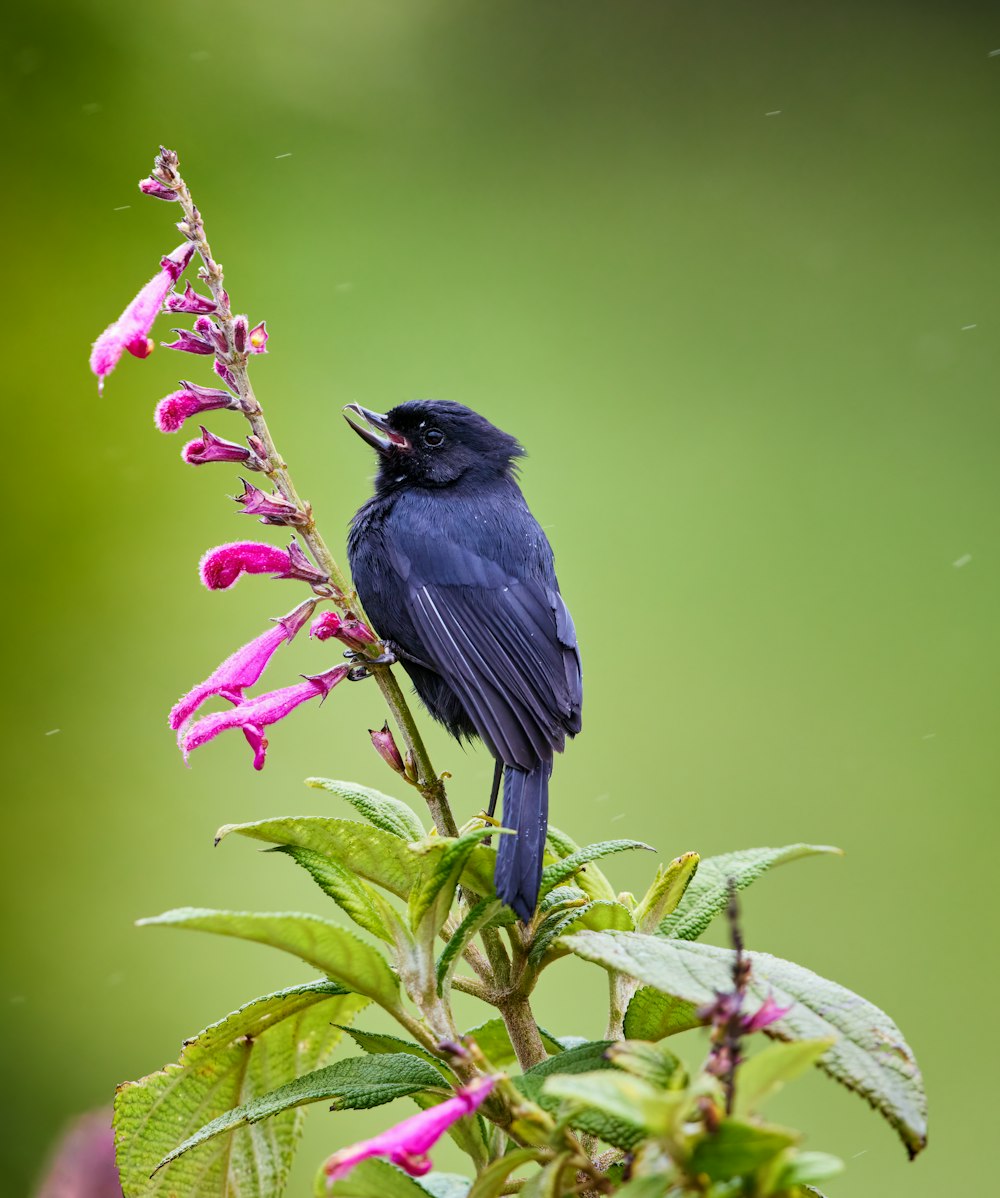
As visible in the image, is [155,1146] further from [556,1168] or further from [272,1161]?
[556,1168]

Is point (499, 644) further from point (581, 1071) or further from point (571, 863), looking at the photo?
point (581, 1071)

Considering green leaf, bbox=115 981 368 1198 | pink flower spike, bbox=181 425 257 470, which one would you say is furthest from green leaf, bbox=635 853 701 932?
pink flower spike, bbox=181 425 257 470

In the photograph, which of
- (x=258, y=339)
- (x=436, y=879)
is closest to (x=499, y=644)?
(x=258, y=339)

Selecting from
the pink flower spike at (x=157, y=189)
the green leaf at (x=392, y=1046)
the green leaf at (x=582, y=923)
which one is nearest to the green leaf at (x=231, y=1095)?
the green leaf at (x=392, y=1046)

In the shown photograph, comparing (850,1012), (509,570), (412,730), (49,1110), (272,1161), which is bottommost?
(49,1110)

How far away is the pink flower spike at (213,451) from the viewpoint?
1041 mm

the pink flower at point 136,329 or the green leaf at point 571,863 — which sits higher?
the pink flower at point 136,329

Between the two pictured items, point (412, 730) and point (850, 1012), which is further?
point (412, 730)

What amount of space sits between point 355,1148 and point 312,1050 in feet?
1.19

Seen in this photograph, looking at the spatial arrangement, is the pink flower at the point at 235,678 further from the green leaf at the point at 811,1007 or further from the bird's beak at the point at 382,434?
the bird's beak at the point at 382,434

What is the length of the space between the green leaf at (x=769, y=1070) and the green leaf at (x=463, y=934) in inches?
11.4

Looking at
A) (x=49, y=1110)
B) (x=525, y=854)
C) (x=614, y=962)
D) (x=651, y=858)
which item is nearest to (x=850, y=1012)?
→ (x=614, y=962)

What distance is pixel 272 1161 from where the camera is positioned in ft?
3.11

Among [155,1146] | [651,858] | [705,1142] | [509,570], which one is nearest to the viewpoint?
[705,1142]
